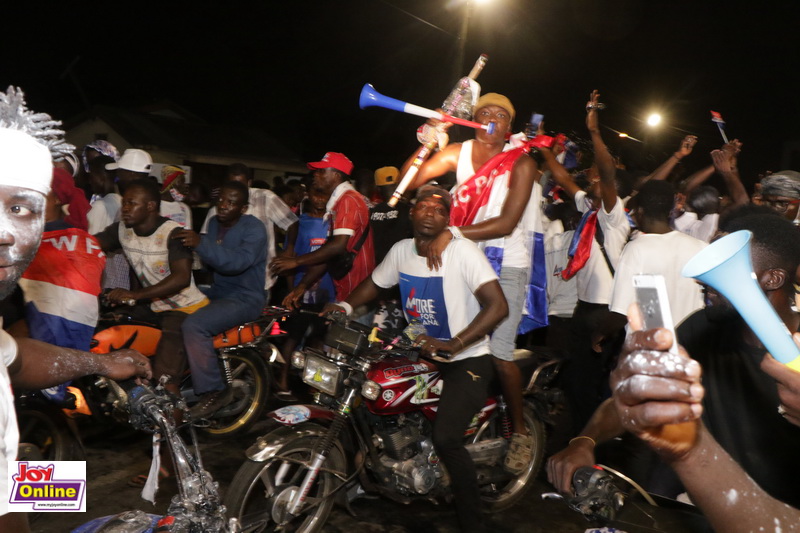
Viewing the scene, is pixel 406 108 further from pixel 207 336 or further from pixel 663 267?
pixel 207 336

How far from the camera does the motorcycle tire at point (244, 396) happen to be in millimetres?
5809

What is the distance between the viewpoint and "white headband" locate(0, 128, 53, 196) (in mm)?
1693

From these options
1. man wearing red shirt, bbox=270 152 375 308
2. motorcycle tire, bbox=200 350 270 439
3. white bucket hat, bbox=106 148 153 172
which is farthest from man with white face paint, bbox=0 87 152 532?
white bucket hat, bbox=106 148 153 172

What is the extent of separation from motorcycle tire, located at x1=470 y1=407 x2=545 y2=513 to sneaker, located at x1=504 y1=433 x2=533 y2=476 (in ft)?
0.27

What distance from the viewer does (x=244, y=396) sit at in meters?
5.89

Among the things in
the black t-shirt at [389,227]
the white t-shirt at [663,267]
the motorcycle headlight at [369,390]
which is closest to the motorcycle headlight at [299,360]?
the motorcycle headlight at [369,390]

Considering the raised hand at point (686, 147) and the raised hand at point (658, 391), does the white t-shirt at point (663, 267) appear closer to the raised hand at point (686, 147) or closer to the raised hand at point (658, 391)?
the raised hand at point (686, 147)

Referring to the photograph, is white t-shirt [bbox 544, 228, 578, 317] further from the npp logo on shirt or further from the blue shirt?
the blue shirt

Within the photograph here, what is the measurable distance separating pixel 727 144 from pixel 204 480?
5965mm

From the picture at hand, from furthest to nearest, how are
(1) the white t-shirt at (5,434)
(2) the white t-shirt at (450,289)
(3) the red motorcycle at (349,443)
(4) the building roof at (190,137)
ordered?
(4) the building roof at (190,137) → (2) the white t-shirt at (450,289) → (3) the red motorcycle at (349,443) → (1) the white t-shirt at (5,434)

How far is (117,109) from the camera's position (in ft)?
106

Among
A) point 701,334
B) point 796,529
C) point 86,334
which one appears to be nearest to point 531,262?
point 701,334

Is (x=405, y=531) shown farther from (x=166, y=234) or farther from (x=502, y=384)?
(x=166, y=234)

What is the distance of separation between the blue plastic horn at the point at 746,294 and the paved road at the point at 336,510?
3198 millimetres
